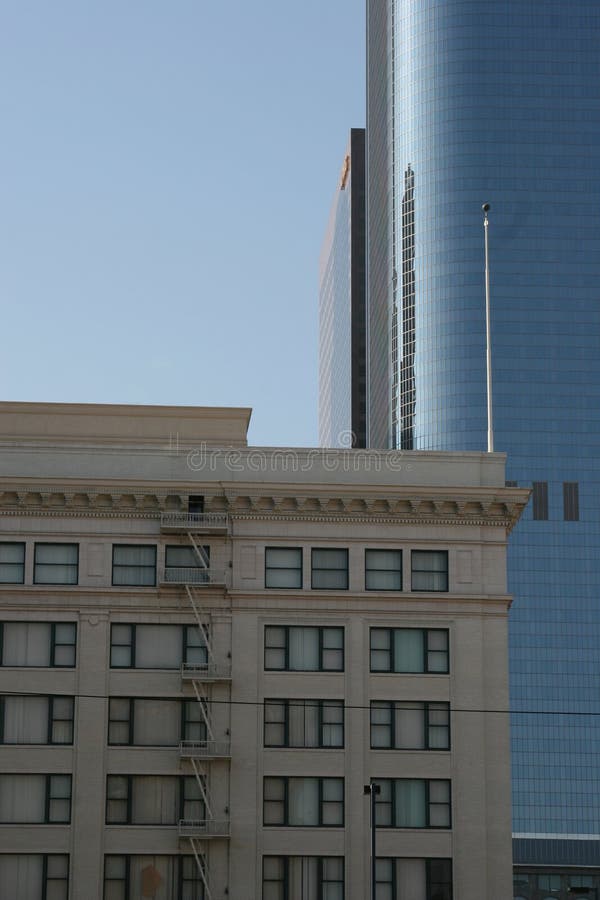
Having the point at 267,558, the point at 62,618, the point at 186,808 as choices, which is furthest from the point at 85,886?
the point at 267,558

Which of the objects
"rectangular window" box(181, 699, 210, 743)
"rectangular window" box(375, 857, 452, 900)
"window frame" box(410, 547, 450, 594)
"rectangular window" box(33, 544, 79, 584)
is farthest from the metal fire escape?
"window frame" box(410, 547, 450, 594)

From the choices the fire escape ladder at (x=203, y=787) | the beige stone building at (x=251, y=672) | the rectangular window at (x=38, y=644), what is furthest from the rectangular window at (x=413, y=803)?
the rectangular window at (x=38, y=644)

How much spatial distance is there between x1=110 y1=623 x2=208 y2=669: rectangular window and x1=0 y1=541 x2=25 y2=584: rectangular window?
4.98 metres

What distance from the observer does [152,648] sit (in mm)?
76750

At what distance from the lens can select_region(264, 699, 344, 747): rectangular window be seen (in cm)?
7594

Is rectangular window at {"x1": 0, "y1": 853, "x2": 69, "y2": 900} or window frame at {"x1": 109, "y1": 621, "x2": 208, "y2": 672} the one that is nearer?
rectangular window at {"x1": 0, "y1": 853, "x2": 69, "y2": 900}

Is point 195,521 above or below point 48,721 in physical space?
above

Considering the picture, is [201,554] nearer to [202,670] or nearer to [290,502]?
[290,502]

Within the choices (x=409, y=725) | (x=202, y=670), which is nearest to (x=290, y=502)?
(x=202, y=670)

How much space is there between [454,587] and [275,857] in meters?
14.7

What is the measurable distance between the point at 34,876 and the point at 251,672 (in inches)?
512

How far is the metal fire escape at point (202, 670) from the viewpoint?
73.9 meters

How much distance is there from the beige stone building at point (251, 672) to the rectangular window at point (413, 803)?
89 millimetres

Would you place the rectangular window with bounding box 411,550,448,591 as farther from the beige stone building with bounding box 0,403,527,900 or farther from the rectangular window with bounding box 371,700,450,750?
the rectangular window with bounding box 371,700,450,750
